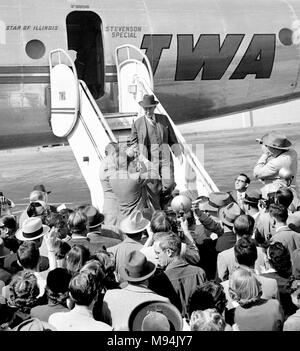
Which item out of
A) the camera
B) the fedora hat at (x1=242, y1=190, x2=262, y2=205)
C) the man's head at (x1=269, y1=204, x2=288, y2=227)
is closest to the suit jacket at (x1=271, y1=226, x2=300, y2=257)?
the man's head at (x1=269, y1=204, x2=288, y2=227)

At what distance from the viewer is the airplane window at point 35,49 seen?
14055 millimetres

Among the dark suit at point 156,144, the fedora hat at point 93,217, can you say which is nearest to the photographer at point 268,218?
the fedora hat at point 93,217

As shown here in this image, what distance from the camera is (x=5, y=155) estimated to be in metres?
23.9

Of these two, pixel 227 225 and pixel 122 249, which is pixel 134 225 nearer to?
pixel 122 249

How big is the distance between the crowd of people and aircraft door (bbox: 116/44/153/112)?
12.7ft

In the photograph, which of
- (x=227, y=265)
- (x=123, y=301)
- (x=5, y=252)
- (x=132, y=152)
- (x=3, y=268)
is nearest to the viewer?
(x=123, y=301)

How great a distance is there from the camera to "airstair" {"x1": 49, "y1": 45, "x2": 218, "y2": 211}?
474 inches

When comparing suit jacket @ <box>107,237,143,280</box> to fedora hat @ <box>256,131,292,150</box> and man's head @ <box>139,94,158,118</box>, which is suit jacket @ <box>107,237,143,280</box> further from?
man's head @ <box>139,94,158,118</box>

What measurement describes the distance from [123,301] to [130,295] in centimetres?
9

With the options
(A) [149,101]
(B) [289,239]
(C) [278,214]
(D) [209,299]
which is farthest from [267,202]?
(D) [209,299]

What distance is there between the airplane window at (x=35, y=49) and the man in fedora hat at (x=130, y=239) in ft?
24.4

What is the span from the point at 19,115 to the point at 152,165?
4.40 metres

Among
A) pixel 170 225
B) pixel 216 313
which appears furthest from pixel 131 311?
pixel 170 225

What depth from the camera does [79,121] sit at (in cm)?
1286
